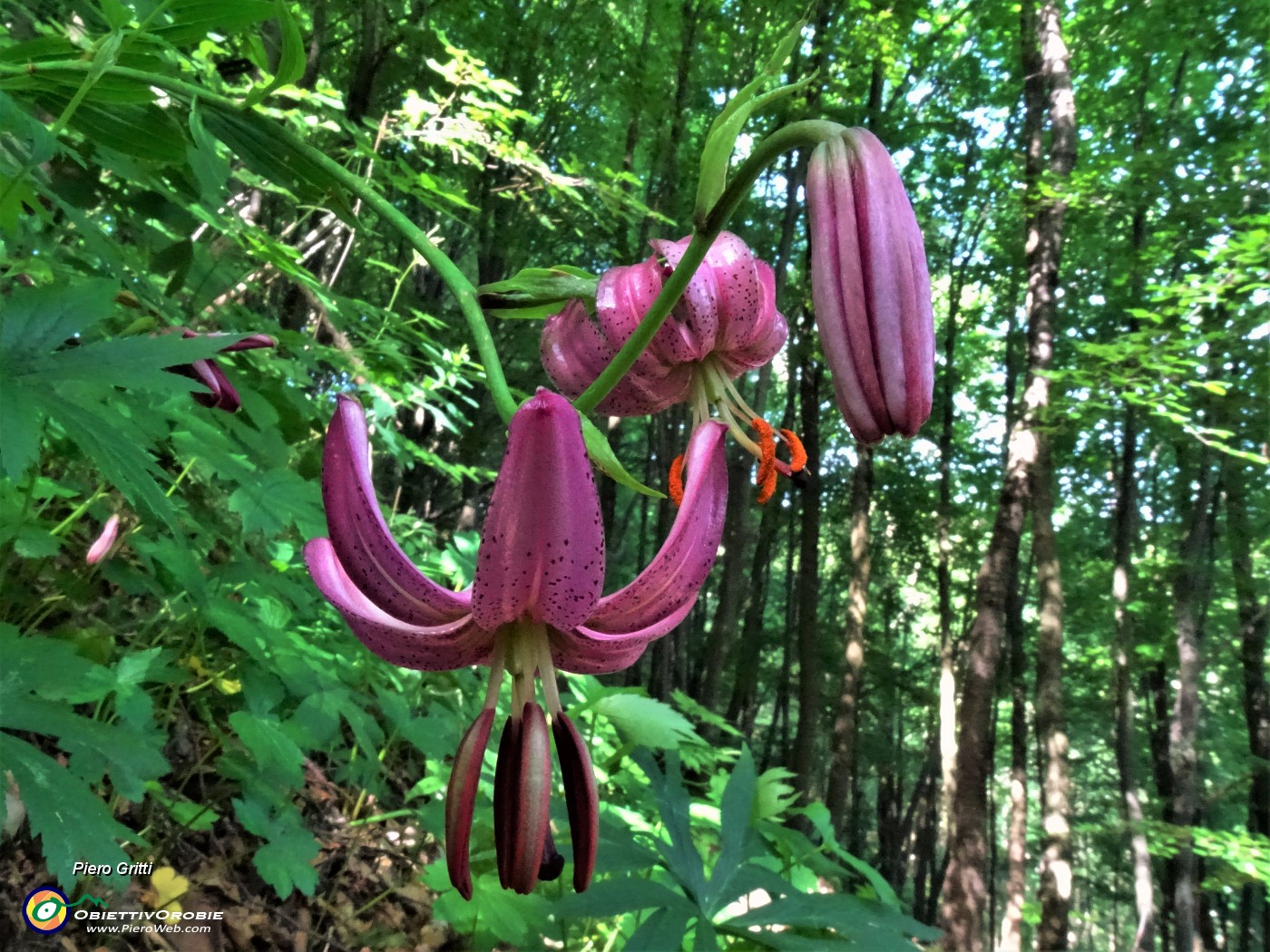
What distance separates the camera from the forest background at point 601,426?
80cm

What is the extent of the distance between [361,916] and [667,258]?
1830 millimetres

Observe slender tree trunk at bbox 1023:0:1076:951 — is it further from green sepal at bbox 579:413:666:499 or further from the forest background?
green sepal at bbox 579:413:666:499

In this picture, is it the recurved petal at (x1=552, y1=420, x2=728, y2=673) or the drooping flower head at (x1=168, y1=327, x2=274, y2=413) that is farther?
the drooping flower head at (x1=168, y1=327, x2=274, y2=413)

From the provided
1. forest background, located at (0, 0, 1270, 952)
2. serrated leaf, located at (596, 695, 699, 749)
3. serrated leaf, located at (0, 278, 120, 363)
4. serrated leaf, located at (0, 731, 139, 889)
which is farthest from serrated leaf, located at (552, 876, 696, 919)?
serrated leaf, located at (0, 278, 120, 363)

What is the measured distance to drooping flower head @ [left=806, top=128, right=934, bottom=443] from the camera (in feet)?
1.18

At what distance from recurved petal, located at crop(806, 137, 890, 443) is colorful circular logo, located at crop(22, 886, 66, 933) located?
128 cm

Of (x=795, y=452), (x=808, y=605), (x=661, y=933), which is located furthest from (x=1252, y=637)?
(x=795, y=452)

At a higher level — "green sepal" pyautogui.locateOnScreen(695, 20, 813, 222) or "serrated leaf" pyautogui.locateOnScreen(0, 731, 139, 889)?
"green sepal" pyautogui.locateOnScreen(695, 20, 813, 222)

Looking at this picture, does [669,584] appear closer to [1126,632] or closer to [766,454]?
[766,454]

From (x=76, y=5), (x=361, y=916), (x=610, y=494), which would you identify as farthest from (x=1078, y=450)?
(x=76, y=5)

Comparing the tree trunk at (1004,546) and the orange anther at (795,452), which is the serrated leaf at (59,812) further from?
the tree trunk at (1004,546)

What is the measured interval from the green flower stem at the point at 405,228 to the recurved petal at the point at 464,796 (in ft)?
0.63

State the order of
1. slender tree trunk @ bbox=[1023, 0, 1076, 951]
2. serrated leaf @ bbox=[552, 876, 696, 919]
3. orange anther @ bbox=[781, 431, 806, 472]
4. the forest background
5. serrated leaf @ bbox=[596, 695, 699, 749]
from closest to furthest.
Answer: orange anther @ bbox=[781, 431, 806, 472]
the forest background
serrated leaf @ bbox=[552, 876, 696, 919]
serrated leaf @ bbox=[596, 695, 699, 749]
slender tree trunk @ bbox=[1023, 0, 1076, 951]

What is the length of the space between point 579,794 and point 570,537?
0.21m
